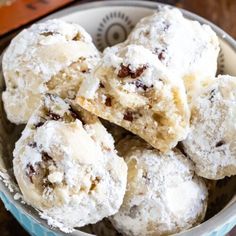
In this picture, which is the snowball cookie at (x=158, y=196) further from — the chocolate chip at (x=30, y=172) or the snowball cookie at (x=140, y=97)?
the chocolate chip at (x=30, y=172)

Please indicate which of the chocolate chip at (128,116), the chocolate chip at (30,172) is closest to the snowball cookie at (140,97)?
the chocolate chip at (128,116)

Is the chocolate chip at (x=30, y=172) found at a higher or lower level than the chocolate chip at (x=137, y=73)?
lower

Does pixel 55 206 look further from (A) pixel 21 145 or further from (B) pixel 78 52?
(B) pixel 78 52

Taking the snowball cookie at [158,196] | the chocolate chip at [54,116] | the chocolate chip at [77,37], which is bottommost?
the snowball cookie at [158,196]

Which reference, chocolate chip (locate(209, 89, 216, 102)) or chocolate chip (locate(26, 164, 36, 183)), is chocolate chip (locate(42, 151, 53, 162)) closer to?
chocolate chip (locate(26, 164, 36, 183))

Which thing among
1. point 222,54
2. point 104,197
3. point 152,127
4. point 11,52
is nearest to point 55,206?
point 104,197

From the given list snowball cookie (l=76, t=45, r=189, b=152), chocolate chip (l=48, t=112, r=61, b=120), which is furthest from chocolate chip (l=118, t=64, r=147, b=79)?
chocolate chip (l=48, t=112, r=61, b=120)
